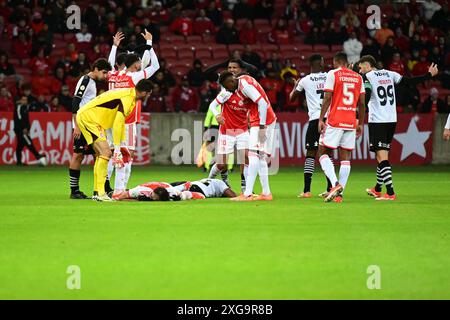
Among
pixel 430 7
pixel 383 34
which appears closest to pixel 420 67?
pixel 383 34

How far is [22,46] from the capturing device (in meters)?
31.2

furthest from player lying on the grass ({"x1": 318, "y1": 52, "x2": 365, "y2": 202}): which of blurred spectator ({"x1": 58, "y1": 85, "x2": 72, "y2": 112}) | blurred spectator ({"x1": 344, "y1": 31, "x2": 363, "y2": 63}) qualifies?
blurred spectator ({"x1": 344, "y1": 31, "x2": 363, "y2": 63})

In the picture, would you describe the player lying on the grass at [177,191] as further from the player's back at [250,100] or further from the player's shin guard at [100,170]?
the player's back at [250,100]

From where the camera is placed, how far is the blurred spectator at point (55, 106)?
27906 mm

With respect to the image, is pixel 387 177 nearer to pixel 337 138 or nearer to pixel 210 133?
pixel 337 138

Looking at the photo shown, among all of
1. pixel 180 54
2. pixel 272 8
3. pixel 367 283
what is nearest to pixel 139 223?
pixel 367 283

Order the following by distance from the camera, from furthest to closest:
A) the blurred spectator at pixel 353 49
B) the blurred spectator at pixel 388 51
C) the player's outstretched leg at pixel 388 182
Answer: the blurred spectator at pixel 353 49, the blurred spectator at pixel 388 51, the player's outstretched leg at pixel 388 182

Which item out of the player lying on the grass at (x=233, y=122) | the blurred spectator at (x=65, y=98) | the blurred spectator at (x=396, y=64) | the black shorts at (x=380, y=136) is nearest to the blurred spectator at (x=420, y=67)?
the blurred spectator at (x=396, y=64)

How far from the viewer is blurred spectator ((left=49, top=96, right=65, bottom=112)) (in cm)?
2791

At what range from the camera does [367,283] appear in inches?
327

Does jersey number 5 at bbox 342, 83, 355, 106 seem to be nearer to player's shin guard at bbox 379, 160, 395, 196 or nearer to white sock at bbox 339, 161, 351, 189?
white sock at bbox 339, 161, 351, 189

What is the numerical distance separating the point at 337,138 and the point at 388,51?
15.7m

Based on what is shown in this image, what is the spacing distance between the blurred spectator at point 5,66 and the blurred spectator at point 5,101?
1.55 meters

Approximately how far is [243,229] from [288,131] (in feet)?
52.6
